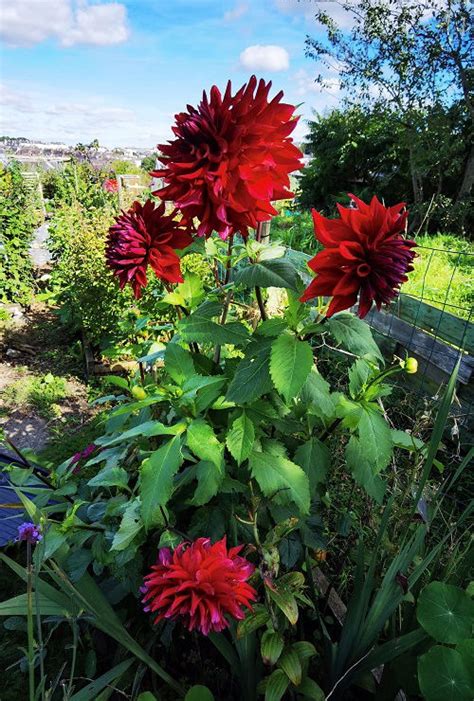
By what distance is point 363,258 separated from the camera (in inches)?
29.4

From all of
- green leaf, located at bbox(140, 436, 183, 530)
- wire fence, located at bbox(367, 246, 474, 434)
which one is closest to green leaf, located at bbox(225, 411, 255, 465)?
green leaf, located at bbox(140, 436, 183, 530)

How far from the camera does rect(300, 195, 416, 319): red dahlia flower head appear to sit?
2.39ft

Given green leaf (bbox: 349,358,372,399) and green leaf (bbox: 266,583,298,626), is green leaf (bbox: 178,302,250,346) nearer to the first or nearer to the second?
green leaf (bbox: 349,358,372,399)

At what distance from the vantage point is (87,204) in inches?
284

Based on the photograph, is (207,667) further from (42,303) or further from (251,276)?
(42,303)

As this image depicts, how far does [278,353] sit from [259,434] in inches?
12.4

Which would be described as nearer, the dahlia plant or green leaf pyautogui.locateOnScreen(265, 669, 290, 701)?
the dahlia plant

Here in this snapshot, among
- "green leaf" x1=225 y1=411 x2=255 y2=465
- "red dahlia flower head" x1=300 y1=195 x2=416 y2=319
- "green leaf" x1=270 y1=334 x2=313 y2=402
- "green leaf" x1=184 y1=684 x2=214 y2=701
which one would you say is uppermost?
"red dahlia flower head" x1=300 y1=195 x2=416 y2=319

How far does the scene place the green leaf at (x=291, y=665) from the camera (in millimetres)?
936

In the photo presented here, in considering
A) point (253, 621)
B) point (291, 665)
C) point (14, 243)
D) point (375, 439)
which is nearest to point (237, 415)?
point (375, 439)

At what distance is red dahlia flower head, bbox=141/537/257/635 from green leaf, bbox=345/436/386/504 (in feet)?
1.23

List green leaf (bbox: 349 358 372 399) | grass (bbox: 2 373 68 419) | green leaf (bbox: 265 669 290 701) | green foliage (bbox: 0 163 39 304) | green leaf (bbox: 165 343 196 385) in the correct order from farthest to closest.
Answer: green foliage (bbox: 0 163 39 304)
grass (bbox: 2 373 68 419)
green leaf (bbox: 349 358 372 399)
green leaf (bbox: 165 343 196 385)
green leaf (bbox: 265 669 290 701)

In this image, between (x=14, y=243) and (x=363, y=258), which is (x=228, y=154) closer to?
(x=363, y=258)

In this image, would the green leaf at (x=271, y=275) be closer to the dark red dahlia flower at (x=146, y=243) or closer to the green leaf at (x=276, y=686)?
the dark red dahlia flower at (x=146, y=243)
